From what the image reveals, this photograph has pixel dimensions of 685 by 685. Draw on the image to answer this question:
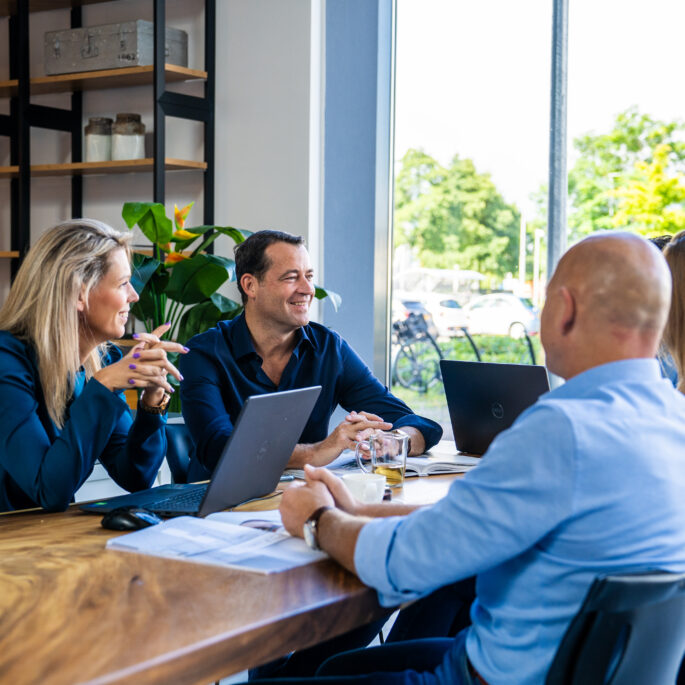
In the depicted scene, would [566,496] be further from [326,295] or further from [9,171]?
[9,171]

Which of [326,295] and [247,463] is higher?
[326,295]

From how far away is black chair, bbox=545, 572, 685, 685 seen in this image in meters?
0.98

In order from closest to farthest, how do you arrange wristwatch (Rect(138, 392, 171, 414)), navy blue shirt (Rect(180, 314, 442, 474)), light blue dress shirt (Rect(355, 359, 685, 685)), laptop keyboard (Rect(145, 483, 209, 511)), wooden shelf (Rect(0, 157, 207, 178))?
light blue dress shirt (Rect(355, 359, 685, 685)), laptop keyboard (Rect(145, 483, 209, 511)), wristwatch (Rect(138, 392, 171, 414)), navy blue shirt (Rect(180, 314, 442, 474)), wooden shelf (Rect(0, 157, 207, 178))

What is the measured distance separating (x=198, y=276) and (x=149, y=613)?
2.40 metres

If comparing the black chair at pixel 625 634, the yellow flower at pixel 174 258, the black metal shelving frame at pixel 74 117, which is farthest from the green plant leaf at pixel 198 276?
the black chair at pixel 625 634

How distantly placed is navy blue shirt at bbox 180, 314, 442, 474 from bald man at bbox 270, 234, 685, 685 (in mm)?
1075

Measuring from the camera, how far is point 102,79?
4031mm

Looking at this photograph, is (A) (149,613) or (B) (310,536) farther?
(B) (310,536)

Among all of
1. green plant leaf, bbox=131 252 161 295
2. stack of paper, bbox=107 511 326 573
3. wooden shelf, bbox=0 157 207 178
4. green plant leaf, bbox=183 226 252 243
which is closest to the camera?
stack of paper, bbox=107 511 326 573

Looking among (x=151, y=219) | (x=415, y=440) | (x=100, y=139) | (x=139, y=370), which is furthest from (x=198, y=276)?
(x=139, y=370)

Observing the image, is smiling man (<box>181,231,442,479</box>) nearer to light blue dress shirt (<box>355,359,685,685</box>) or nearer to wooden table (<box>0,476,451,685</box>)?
wooden table (<box>0,476,451,685</box>)

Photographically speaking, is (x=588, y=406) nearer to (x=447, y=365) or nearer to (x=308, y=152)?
(x=447, y=365)

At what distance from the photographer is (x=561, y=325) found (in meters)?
1.23

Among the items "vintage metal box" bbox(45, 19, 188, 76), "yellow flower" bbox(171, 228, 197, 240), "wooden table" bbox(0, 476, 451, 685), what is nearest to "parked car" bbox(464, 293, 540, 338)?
"yellow flower" bbox(171, 228, 197, 240)
